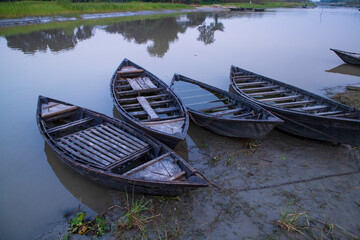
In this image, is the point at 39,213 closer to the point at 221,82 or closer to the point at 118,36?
the point at 221,82

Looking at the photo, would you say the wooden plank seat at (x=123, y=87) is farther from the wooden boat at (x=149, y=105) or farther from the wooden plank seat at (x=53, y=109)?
the wooden plank seat at (x=53, y=109)

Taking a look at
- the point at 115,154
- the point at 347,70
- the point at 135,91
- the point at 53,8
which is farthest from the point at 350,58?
the point at 53,8

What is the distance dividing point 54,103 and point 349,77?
14026 mm

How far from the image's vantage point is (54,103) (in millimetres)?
6777

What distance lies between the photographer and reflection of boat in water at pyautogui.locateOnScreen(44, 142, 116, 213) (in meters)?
4.30

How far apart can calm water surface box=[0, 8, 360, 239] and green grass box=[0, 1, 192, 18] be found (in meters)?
3.99

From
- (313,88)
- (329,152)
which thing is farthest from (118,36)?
(329,152)

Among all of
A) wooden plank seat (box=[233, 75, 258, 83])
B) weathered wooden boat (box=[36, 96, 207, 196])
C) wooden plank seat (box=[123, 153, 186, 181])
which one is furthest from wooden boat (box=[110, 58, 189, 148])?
wooden plank seat (box=[233, 75, 258, 83])

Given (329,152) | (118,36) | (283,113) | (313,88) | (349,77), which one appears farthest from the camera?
(118,36)

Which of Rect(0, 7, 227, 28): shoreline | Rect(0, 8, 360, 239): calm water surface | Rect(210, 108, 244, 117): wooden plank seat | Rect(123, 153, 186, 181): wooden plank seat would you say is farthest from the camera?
Rect(0, 7, 227, 28): shoreline

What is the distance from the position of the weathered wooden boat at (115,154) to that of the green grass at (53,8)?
83.8 ft

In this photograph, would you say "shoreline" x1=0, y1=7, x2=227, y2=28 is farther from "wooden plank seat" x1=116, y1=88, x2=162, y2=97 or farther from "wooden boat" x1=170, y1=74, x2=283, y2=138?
"wooden boat" x1=170, y1=74, x2=283, y2=138

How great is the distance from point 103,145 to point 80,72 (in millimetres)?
7699

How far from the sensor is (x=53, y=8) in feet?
93.0
